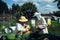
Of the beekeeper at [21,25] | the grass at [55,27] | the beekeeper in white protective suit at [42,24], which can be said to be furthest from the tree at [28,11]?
the beekeeper at [21,25]

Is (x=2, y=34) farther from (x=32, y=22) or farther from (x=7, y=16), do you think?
(x=7, y=16)

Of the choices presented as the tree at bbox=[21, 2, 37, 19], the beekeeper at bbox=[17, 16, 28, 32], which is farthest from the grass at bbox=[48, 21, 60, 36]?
the beekeeper at bbox=[17, 16, 28, 32]

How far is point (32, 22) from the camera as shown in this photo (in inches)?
182

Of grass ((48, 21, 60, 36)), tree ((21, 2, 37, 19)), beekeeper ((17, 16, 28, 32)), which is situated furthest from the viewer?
tree ((21, 2, 37, 19))

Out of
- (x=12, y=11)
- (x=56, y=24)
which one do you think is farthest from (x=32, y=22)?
(x=12, y=11)

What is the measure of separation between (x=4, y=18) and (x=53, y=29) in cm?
144

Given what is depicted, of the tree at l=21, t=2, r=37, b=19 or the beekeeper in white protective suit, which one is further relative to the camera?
the tree at l=21, t=2, r=37, b=19

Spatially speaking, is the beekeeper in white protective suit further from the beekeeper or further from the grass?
the grass

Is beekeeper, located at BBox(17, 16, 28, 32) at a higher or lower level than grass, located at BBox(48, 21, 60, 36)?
higher

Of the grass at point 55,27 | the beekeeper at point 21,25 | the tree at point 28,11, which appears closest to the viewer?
the beekeeper at point 21,25

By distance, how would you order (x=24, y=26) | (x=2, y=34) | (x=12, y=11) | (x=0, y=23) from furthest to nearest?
1. (x=12, y=11)
2. (x=0, y=23)
3. (x=2, y=34)
4. (x=24, y=26)

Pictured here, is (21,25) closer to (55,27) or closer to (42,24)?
(42,24)

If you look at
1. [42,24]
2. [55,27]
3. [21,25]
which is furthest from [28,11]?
[21,25]

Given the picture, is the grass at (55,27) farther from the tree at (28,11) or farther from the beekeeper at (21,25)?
the beekeeper at (21,25)
